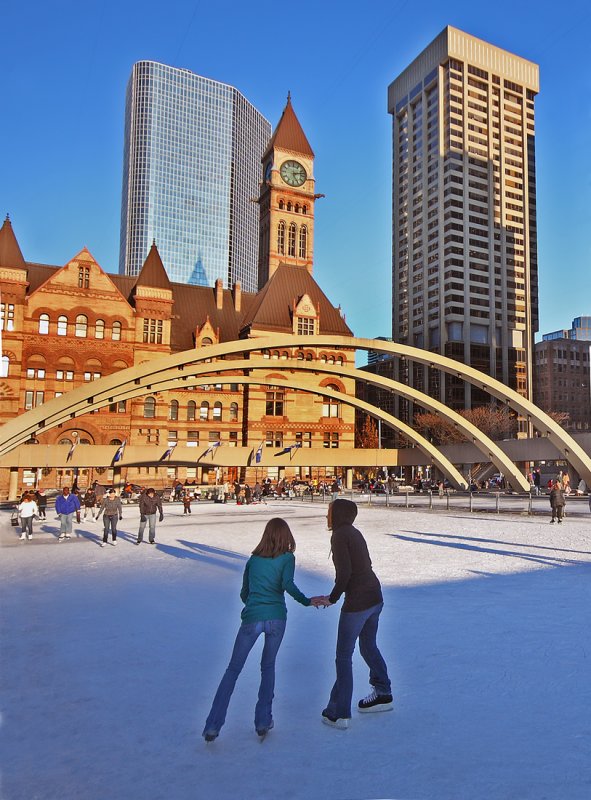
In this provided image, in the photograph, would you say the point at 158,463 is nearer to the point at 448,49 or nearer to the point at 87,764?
the point at 87,764

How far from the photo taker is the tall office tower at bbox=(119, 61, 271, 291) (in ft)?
529

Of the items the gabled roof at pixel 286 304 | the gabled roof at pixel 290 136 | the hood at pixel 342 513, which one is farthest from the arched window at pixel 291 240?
the hood at pixel 342 513

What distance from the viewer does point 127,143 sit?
541 ft

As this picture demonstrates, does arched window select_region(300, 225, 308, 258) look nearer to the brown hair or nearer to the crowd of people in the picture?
the crowd of people

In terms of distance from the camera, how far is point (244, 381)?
118 feet

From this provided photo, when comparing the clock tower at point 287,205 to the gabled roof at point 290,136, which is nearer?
the clock tower at point 287,205

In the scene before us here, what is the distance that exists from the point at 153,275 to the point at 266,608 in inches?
2221

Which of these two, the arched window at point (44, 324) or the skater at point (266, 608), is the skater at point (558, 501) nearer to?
the skater at point (266, 608)

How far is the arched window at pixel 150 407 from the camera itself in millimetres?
56844

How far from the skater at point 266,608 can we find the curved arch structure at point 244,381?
20731 millimetres

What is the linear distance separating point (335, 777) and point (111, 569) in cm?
966

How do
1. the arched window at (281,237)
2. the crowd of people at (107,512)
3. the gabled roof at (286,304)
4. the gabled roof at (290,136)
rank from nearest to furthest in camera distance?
the crowd of people at (107,512) < the gabled roof at (286,304) < the arched window at (281,237) < the gabled roof at (290,136)

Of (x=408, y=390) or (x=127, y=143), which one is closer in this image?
(x=408, y=390)

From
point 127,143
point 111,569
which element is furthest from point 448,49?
point 111,569
